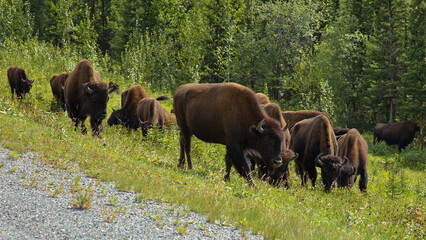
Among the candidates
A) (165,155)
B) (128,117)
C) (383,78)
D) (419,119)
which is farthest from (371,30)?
(165,155)

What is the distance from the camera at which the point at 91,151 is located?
39.9 ft

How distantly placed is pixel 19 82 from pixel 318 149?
54.8 ft

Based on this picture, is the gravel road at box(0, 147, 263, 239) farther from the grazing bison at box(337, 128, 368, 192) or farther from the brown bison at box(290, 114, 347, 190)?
the grazing bison at box(337, 128, 368, 192)

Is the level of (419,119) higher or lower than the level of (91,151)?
lower

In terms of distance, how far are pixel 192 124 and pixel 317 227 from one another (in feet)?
20.0

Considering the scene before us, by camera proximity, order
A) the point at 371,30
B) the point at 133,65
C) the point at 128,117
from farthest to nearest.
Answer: the point at 371,30 → the point at 133,65 → the point at 128,117

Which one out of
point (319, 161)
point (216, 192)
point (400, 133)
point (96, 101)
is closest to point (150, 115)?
point (96, 101)

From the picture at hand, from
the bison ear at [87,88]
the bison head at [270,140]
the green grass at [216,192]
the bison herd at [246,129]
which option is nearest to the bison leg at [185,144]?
the bison herd at [246,129]

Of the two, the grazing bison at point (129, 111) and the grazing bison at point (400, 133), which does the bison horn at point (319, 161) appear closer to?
the grazing bison at point (129, 111)

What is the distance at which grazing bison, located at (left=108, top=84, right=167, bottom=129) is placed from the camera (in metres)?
22.9

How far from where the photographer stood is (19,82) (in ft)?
85.5

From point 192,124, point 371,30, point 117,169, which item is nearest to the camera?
point 117,169

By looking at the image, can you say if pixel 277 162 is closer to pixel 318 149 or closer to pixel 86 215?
pixel 318 149

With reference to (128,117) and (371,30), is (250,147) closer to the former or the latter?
(128,117)
